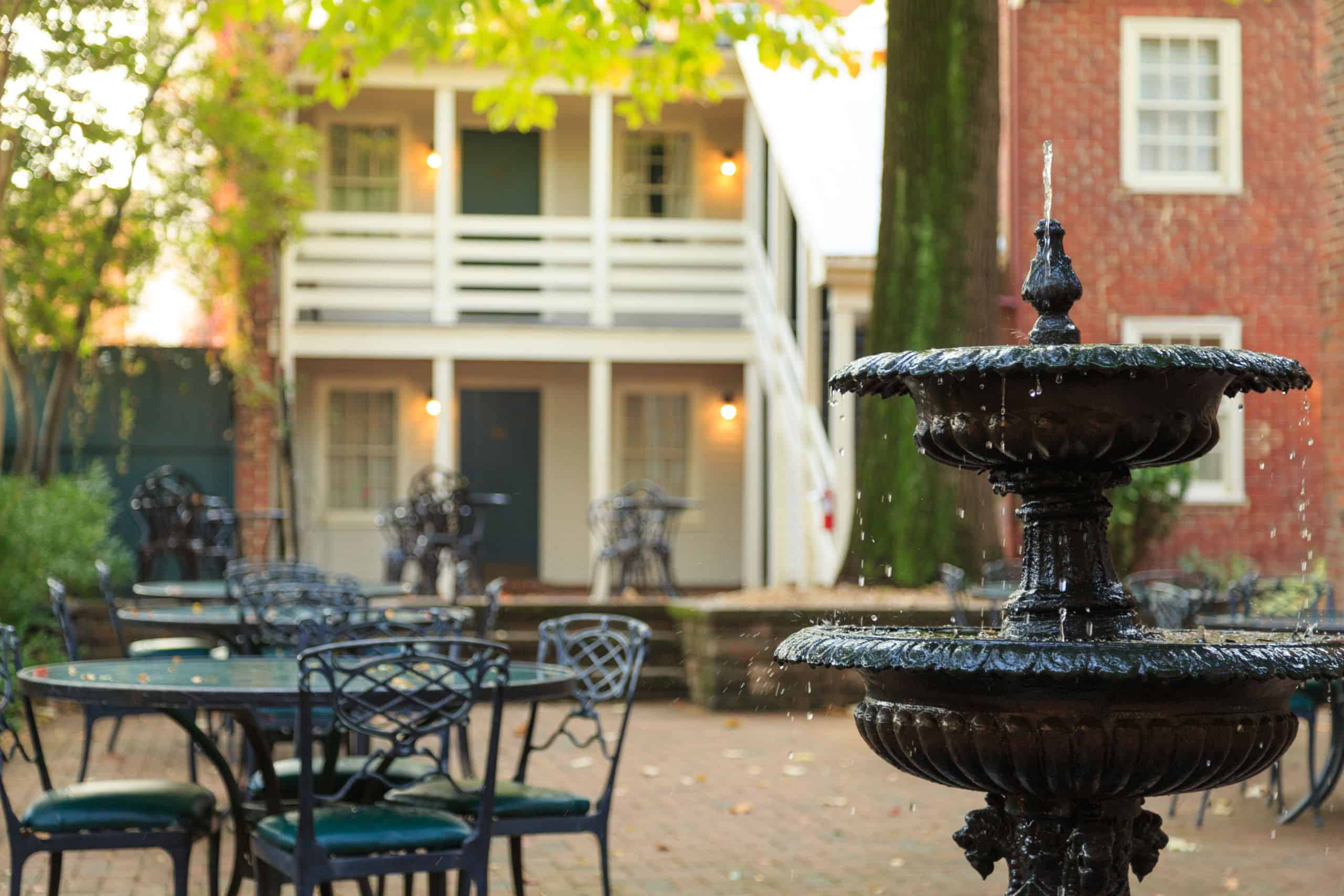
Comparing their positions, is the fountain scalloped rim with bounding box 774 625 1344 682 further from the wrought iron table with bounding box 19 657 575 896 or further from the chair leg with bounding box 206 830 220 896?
the chair leg with bounding box 206 830 220 896

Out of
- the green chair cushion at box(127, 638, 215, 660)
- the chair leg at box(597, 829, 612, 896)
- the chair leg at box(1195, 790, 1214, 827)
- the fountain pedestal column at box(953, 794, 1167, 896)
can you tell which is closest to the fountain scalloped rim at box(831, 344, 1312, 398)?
the fountain pedestal column at box(953, 794, 1167, 896)

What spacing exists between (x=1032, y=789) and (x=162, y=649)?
20.3 feet

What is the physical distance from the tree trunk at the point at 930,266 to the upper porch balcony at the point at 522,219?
6.20 metres

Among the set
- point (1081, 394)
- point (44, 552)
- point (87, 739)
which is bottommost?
point (87, 739)

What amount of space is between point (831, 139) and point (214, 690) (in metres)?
13.3

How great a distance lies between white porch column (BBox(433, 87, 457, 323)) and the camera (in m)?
17.3

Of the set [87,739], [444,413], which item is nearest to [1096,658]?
[87,739]

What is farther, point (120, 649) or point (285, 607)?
point (120, 649)

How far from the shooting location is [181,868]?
4648mm

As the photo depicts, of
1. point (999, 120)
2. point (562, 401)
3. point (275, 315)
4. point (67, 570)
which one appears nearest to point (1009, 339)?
point (999, 120)

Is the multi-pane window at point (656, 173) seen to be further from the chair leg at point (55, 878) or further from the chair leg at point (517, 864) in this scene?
the chair leg at point (55, 878)

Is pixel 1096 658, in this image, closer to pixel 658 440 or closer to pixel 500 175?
pixel 658 440

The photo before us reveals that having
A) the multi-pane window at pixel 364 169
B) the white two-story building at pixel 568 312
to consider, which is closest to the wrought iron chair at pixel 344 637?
the white two-story building at pixel 568 312

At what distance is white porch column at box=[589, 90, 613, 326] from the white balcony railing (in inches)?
0.9
